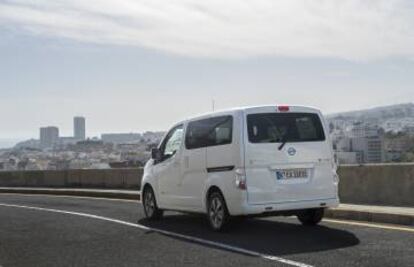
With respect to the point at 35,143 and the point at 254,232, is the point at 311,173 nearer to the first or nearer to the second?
the point at 254,232

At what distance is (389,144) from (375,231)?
7195 millimetres

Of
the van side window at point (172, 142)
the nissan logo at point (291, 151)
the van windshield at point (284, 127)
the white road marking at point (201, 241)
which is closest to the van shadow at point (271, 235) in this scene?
the white road marking at point (201, 241)

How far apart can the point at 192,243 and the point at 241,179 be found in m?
1.27

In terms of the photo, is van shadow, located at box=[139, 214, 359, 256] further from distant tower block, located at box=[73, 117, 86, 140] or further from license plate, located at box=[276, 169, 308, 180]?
distant tower block, located at box=[73, 117, 86, 140]

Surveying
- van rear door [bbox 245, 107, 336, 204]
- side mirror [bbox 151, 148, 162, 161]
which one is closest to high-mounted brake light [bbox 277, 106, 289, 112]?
van rear door [bbox 245, 107, 336, 204]

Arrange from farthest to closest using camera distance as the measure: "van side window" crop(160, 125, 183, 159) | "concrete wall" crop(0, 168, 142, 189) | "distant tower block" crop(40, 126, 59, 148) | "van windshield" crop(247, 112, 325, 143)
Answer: "distant tower block" crop(40, 126, 59, 148)
"concrete wall" crop(0, 168, 142, 189)
"van side window" crop(160, 125, 183, 159)
"van windshield" crop(247, 112, 325, 143)

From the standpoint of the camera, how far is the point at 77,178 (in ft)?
95.5

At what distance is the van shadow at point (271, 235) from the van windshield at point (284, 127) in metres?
1.47

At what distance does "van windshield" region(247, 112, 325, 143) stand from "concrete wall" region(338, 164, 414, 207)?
3.19 m

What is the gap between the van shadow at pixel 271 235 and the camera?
10414 millimetres

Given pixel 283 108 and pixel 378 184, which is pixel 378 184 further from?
pixel 283 108

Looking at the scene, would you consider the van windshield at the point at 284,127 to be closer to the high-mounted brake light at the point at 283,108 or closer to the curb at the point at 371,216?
the high-mounted brake light at the point at 283,108

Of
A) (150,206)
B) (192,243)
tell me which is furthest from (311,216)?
(150,206)

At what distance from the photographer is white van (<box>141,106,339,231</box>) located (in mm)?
11938
